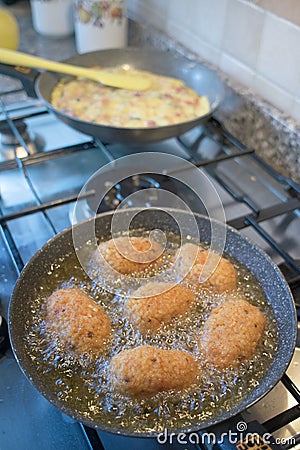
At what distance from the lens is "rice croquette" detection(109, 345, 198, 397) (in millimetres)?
595

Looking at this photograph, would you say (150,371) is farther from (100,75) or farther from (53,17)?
(53,17)

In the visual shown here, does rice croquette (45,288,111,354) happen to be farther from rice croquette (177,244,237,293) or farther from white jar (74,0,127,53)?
white jar (74,0,127,53)

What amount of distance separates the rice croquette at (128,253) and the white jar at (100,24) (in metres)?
0.84

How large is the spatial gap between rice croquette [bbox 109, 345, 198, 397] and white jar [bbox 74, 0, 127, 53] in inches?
41.6

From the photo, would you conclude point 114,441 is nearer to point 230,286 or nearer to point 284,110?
point 230,286

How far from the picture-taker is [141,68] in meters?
1.33

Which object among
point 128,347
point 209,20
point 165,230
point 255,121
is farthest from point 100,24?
point 128,347

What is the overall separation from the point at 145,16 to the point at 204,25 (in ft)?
1.06

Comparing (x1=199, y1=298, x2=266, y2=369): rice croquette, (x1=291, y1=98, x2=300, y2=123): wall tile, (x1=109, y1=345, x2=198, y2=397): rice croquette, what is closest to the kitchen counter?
(x1=291, y1=98, x2=300, y2=123): wall tile

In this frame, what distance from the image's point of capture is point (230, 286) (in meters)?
0.75

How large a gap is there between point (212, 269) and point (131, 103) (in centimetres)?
58

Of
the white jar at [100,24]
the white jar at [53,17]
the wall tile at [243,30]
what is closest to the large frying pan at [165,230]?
the wall tile at [243,30]

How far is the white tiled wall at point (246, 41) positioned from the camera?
3.45 feet

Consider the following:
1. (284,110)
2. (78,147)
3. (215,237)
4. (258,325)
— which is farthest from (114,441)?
(284,110)
